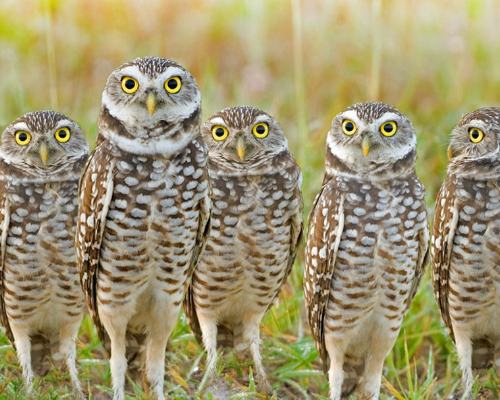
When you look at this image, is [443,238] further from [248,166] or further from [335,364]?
[248,166]

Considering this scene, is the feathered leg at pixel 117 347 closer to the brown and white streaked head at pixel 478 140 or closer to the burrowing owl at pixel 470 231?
the burrowing owl at pixel 470 231

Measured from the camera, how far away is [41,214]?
3918 mm

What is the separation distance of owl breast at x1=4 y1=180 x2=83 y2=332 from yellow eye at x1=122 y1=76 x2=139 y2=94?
2.14 ft

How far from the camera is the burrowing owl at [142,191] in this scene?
3541mm

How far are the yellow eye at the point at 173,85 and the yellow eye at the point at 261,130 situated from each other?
712mm

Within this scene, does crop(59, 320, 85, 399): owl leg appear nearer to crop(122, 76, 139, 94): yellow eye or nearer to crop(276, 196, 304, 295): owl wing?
crop(276, 196, 304, 295): owl wing

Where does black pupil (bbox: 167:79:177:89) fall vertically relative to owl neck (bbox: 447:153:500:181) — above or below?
above

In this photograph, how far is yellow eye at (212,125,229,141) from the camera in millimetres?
4152

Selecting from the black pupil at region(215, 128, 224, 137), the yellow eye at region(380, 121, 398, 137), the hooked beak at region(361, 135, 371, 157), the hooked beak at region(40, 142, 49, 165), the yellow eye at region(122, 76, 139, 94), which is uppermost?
the yellow eye at region(122, 76, 139, 94)

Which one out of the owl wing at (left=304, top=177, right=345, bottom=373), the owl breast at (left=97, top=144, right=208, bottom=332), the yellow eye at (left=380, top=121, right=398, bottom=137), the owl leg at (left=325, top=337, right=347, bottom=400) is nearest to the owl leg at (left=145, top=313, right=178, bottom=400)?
the owl breast at (left=97, top=144, right=208, bottom=332)

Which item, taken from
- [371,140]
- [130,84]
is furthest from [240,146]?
[130,84]

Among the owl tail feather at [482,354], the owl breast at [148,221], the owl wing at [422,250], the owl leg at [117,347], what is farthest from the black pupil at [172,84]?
the owl tail feather at [482,354]

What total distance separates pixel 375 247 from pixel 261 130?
0.83m

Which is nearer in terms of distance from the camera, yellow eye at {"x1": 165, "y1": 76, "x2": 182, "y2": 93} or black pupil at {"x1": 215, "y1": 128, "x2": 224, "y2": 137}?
yellow eye at {"x1": 165, "y1": 76, "x2": 182, "y2": 93}
